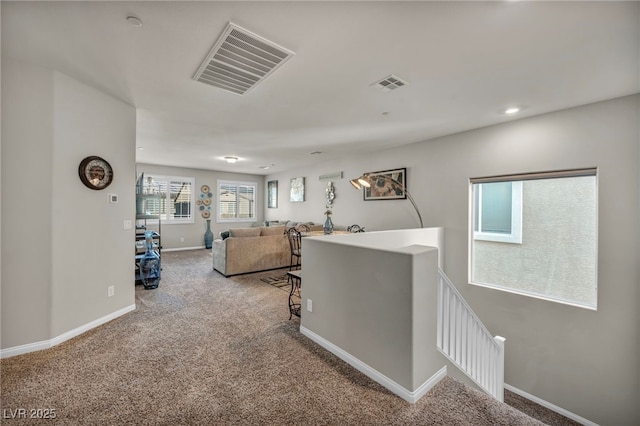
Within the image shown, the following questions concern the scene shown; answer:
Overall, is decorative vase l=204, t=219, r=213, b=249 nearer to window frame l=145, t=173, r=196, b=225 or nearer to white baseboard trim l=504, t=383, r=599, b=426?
window frame l=145, t=173, r=196, b=225

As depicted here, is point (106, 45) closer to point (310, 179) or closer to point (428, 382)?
point (428, 382)

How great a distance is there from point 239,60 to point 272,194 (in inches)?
284

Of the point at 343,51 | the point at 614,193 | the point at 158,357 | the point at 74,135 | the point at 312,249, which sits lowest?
the point at 158,357

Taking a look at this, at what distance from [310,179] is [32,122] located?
225 inches

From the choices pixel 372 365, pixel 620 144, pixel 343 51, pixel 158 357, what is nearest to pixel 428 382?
pixel 372 365

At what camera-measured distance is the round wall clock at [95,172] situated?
270 centimetres

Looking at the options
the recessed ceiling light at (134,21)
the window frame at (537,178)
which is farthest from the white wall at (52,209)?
the window frame at (537,178)

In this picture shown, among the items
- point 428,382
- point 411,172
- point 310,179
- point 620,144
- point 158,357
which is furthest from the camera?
point 310,179

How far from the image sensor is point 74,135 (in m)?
2.64

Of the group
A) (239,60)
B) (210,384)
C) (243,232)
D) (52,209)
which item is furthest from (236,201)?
(210,384)

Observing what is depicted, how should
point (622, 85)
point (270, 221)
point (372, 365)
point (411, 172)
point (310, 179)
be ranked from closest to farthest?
point (372, 365), point (622, 85), point (411, 172), point (310, 179), point (270, 221)

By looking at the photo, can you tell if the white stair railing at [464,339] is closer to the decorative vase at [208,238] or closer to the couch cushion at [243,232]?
the couch cushion at [243,232]

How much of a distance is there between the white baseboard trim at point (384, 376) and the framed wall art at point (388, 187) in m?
3.21

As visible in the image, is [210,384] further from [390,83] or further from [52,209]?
[390,83]
